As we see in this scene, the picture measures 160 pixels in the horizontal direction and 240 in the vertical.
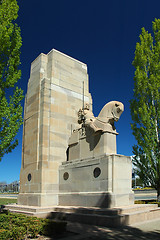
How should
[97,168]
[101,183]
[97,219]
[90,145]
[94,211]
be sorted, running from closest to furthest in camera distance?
[97,219] → [94,211] → [101,183] → [97,168] → [90,145]

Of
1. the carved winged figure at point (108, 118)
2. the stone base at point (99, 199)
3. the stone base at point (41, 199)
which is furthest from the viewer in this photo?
the stone base at point (41, 199)

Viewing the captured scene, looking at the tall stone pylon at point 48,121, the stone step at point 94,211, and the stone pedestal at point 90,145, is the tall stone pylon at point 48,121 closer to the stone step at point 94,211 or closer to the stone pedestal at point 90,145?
the stone pedestal at point 90,145

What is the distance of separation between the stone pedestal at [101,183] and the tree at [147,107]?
185 inches

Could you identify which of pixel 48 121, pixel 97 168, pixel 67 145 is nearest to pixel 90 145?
pixel 97 168

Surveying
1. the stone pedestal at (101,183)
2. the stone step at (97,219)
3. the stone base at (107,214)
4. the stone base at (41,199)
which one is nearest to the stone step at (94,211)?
the stone base at (107,214)

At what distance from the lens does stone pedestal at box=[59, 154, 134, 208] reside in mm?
11852

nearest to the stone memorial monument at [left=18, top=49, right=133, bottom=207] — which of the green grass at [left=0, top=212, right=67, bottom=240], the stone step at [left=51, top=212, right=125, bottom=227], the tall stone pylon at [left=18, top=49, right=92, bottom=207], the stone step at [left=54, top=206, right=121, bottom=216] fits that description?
the tall stone pylon at [left=18, top=49, right=92, bottom=207]

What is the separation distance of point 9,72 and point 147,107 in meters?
11.1

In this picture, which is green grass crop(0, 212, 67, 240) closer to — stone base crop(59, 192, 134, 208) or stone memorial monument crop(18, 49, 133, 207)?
stone base crop(59, 192, 134, 208)

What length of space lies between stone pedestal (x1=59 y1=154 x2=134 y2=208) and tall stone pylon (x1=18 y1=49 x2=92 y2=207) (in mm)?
1976

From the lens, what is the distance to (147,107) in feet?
59.9

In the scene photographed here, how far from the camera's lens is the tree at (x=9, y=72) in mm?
12555

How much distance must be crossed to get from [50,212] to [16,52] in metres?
9.81

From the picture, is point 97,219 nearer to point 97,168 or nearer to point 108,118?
point 97,168
